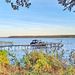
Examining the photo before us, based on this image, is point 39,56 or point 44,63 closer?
point 44,63

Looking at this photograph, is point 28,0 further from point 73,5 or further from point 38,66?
point 38,66

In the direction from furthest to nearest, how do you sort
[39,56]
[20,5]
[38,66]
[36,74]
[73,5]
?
[73,5] < [20,5] < [39,56] < [38,66] < [36,74]

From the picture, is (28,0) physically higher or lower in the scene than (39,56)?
higher

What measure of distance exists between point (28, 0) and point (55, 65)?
3868 mm

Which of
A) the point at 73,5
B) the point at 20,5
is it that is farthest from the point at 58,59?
the point at 73,5

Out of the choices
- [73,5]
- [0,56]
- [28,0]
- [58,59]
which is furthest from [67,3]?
[0,56]

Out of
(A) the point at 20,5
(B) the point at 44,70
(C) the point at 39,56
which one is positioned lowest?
(B) the point at 44,70

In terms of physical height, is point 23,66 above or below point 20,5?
below

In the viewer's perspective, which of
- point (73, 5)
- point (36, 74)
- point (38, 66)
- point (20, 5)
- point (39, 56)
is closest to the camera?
point (36, 74)

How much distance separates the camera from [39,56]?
211 inches

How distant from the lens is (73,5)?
27.3 feet

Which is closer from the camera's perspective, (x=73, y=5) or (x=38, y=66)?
(x=38, y=66)

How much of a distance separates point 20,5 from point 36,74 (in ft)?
13.6

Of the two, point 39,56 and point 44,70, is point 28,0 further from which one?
point 44,70
